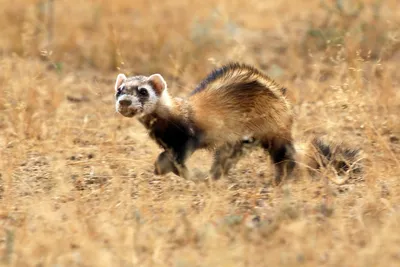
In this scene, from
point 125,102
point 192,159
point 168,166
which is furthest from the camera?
point 192,159

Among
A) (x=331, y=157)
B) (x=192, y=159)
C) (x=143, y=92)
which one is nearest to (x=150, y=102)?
(x=143, y=92)

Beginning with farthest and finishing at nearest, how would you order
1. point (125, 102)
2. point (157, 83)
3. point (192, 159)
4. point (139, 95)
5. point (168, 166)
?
point (192, 159)
point (157, 83)
point (139, 95)
point (125, 102)
point (168, 166)

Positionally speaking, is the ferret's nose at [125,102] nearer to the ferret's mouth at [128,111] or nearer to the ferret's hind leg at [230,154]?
the ferret's mouth at [128,111]

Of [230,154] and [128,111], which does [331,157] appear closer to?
[230,154]

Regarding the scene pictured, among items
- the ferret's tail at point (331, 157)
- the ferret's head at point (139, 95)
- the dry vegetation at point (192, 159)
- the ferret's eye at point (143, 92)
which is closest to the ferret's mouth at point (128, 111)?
the ferret's head at point (139, 95)

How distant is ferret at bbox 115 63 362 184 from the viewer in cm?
551

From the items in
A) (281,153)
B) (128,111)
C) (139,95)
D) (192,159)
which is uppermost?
(139,95)

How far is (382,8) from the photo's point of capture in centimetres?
941

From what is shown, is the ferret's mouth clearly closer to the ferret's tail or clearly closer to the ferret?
the ferret

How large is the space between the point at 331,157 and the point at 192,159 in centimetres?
118

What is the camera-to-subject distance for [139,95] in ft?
18.1

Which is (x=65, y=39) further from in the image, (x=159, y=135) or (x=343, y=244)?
(x=343, y=244)

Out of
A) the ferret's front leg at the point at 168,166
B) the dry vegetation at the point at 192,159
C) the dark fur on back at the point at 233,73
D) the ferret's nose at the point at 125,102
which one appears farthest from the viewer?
the dark fur on back at the point at 233,73

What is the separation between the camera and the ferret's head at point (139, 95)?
5387 mm
